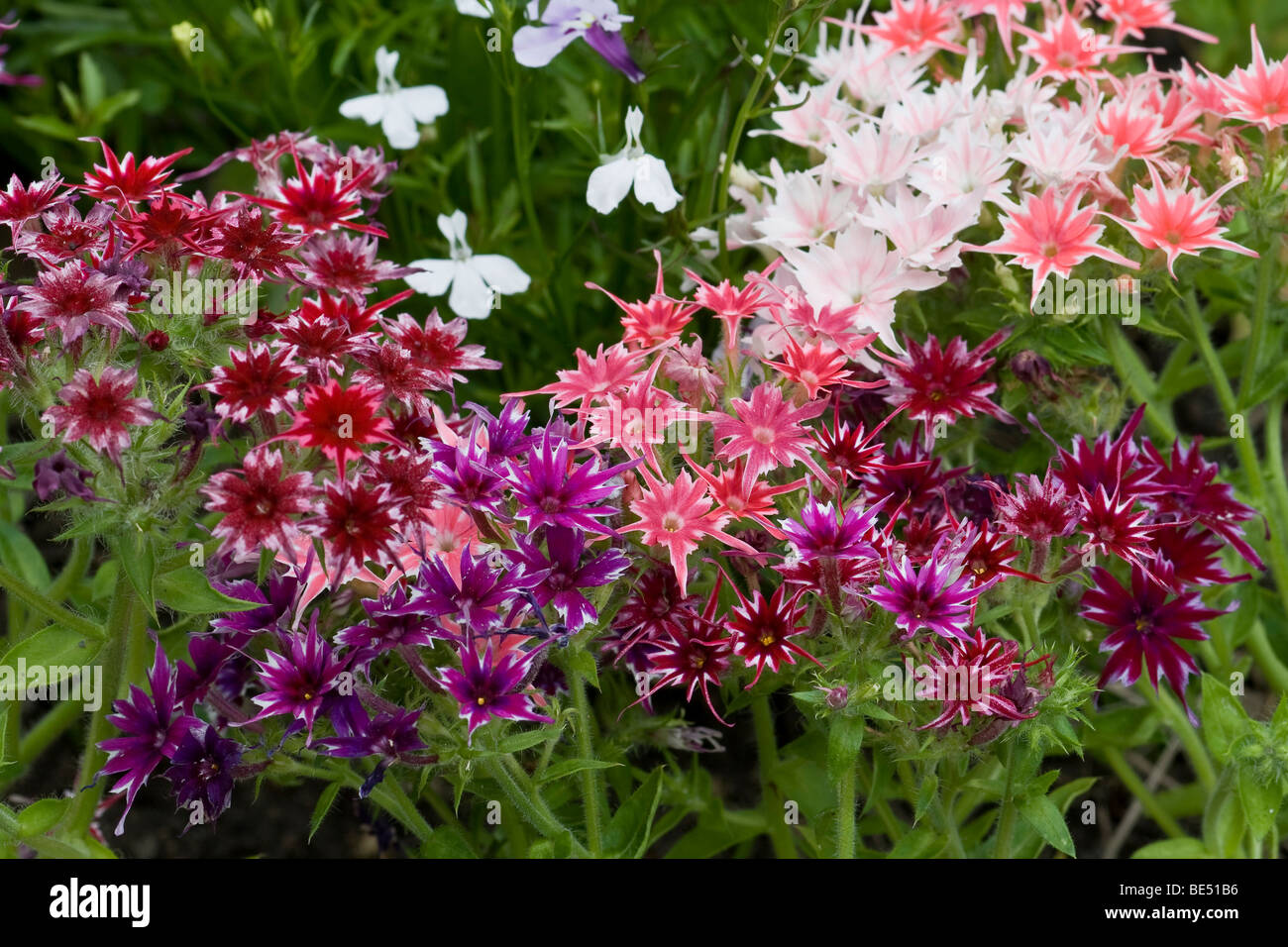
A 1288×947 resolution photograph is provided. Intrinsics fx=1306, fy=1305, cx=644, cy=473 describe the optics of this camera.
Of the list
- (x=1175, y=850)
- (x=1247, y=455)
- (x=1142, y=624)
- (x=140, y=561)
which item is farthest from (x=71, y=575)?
(x=1247, y=455)

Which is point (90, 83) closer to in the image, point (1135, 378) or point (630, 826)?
point (630, 826)

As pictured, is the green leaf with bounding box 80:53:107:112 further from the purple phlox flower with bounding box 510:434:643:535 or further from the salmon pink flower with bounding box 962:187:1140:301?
the salmon pink flower with bounding box 962:187:1140:301

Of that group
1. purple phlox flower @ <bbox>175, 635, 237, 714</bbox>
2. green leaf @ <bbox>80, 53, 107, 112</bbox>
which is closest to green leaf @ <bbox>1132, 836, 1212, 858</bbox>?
purple phlox flower @ <bbox>175, 635, 237, 714</bbox>

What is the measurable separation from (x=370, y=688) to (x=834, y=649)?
0.49 m

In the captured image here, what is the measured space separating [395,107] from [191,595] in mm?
972

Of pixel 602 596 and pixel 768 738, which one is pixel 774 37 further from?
pixel 768 738

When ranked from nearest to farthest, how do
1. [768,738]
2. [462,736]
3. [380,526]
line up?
[380,526] < [462,736] < [768,738]

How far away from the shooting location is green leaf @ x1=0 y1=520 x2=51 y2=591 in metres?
1.80

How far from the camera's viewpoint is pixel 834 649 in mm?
1412

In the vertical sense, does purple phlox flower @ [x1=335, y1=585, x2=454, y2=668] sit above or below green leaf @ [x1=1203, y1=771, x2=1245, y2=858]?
above

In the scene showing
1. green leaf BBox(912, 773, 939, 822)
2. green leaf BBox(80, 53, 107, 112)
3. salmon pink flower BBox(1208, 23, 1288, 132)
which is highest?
green leaf BBox(80, 53, 107, 112)

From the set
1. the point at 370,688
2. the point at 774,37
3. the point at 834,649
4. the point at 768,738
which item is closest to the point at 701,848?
the point at 768,738

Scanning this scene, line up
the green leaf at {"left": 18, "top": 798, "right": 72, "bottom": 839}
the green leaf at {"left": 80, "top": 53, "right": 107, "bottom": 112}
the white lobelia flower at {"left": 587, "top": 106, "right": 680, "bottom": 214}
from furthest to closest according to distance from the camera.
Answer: the green leaf at {"left": 80, "top": 53, "right": 107, "bottom": 112} → the white lobelia flower at {"left": 587, "top": 106, "right": 680, "bottom": 214} → the green leaf at {"left": 18, "top": 798, "right": 72, "bottom": 839}

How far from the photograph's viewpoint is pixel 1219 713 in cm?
157
